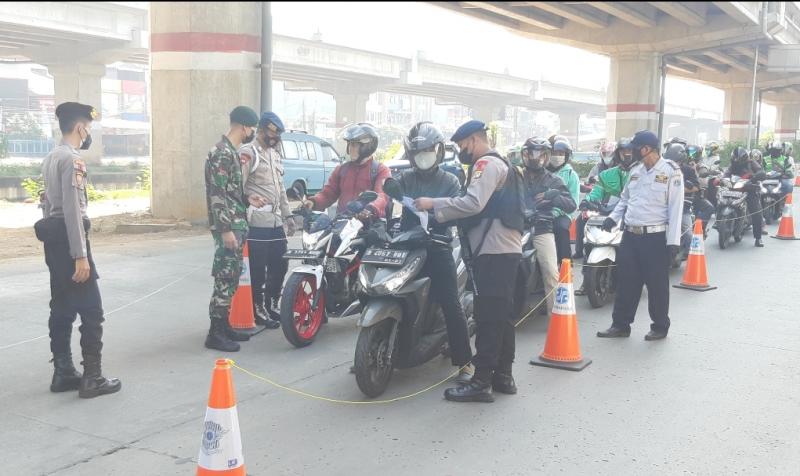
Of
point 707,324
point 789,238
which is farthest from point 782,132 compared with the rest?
point 707,324

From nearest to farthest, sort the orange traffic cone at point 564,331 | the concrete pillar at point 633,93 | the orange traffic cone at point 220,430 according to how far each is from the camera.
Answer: the orange traffic cone at point 220,430 < the orange traffic cone at point 564,331 < the concrete pillar at point 633,93

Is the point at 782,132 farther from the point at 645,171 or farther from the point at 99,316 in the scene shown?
the point at 99,316

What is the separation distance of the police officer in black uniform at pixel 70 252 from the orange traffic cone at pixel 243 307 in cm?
191

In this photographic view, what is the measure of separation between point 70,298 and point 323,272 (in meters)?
2.13

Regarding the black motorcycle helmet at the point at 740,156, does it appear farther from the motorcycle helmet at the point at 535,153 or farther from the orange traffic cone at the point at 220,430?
the orange traffic cone at the point at 220,430

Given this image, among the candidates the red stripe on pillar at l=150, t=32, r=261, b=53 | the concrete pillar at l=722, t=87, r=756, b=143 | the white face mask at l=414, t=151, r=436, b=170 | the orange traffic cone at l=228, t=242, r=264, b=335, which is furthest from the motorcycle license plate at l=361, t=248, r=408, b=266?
the concrete pillar at l=722, t=87, r=756, b=143

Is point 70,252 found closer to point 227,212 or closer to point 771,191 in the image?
point 227,212

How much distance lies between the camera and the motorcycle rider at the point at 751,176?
13695 millimetres

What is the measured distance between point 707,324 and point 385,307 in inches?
164

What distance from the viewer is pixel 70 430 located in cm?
470

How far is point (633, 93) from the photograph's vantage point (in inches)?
1294

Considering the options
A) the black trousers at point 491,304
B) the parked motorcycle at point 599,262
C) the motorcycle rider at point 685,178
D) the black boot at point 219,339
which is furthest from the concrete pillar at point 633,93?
the black trousers at point 491,304

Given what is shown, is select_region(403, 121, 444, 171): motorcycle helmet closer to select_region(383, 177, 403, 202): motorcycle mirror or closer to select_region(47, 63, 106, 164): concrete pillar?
select_region(383, 177, 403, 202): motorcycle mirror

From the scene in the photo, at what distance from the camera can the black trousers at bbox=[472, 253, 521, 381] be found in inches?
207
